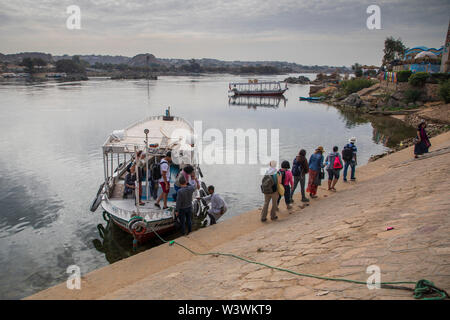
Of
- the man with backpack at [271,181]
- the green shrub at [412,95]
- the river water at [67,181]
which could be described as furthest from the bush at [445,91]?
the man with backpack at [271,181]

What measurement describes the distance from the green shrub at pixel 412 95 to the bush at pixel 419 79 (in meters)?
1.12

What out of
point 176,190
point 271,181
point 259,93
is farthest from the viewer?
point 259,93

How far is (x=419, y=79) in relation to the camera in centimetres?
4503

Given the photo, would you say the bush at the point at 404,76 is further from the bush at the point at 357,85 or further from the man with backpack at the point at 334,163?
the man with backpack at the point at 334,163

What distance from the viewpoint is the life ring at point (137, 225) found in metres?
10.3

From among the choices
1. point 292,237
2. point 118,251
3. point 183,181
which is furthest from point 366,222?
point 118,251

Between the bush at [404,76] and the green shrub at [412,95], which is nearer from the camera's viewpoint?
the green shrub at [412,95]

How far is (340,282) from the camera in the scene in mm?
4969

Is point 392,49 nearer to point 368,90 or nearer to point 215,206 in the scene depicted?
point 368,90

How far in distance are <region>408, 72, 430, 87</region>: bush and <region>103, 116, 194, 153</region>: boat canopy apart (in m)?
40.5

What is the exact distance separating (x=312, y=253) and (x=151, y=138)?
9.89 meters

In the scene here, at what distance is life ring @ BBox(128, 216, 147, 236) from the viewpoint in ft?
33.8

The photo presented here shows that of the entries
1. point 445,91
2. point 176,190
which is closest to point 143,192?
point 176,190
